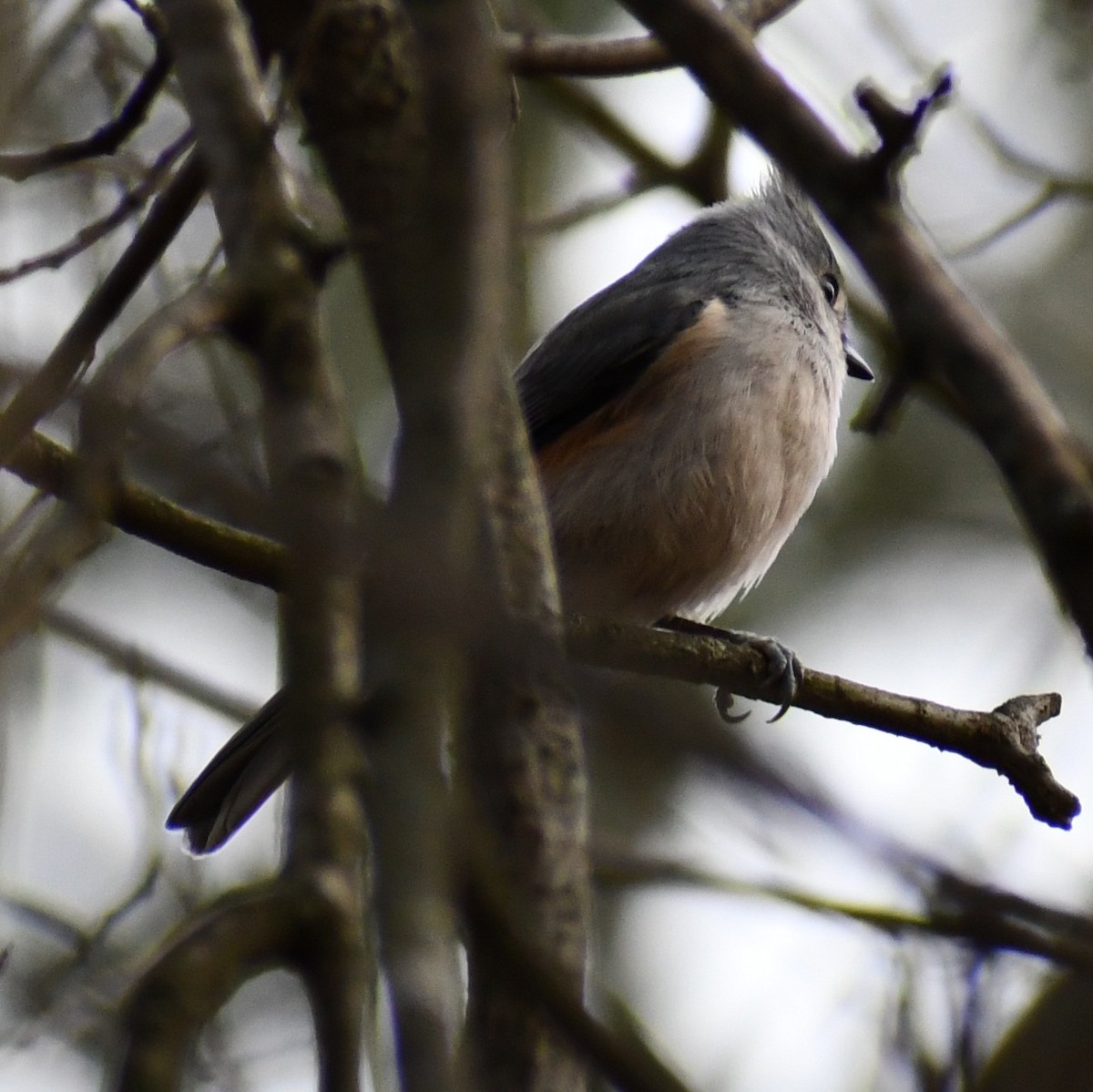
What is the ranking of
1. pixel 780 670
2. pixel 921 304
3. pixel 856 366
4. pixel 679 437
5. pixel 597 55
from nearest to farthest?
pixel 921 304, pixel 780 670, pixel 597 55, pixel 679 437, pixel 856 366

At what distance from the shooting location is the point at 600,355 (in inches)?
210

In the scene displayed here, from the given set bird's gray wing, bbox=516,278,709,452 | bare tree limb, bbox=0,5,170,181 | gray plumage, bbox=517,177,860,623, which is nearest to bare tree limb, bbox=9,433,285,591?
bare tree limb, bbox=0,5,170,181

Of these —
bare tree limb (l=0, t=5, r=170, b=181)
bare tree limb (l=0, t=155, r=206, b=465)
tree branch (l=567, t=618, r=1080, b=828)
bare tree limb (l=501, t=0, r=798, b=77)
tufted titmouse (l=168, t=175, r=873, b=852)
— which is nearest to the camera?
bare tree limb (l=0, t=155, r=206, b=465)

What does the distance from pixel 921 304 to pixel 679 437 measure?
322 centimetres

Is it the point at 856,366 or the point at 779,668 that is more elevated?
the point at 856,366

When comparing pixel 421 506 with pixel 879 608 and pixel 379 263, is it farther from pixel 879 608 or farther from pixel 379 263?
pixel 879 608

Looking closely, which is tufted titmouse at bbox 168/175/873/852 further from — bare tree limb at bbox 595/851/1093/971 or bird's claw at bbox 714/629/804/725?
bare tree limb at bbox 595/851/1093/971

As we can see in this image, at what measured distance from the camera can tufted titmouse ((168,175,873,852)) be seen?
5.02 m

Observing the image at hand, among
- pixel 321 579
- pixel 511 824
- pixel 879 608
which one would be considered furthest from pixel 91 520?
pixel 879 608

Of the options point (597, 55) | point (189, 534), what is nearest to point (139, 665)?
point (189, 534)

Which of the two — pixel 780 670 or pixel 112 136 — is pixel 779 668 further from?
pixel 112 136

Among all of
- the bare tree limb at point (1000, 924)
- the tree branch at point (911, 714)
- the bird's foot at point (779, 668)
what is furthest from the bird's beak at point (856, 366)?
the bare tree limb at point (1000, 924)

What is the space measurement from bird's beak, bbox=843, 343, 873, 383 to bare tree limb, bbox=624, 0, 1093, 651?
418cm

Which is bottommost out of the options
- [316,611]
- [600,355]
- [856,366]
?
[316,611]
